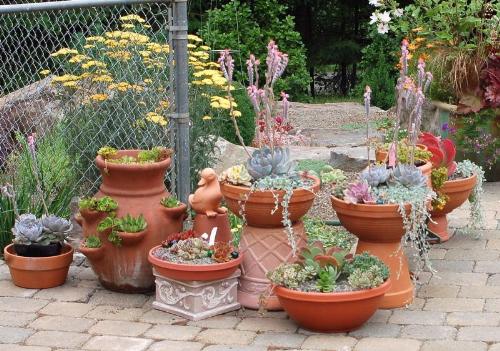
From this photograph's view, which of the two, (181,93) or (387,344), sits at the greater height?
(181,93)

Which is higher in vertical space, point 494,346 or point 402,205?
point 402,205

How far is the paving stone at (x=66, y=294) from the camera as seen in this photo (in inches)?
211

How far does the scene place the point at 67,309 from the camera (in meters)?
5.17

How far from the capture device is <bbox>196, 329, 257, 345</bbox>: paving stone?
183 inches

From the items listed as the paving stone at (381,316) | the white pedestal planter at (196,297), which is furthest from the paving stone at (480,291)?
the white pedestal planter at (196,297)

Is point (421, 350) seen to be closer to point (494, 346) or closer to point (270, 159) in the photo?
point (494, 346)

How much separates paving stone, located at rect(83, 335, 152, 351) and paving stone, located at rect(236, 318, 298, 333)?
20.4 inches

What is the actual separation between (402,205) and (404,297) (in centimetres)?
57

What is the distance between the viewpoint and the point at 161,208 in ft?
17.4

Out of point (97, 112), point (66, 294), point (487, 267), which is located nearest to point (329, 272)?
point (487, 267)

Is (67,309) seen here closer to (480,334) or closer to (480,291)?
(480,334)

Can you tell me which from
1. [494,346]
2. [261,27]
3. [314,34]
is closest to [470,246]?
[494,346]

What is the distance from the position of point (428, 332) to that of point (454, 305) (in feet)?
1.53

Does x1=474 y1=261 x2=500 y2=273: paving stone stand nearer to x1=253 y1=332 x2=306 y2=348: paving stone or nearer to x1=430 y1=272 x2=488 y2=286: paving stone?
x1=430 y1=272 x2=488 y2=286: paving stone
